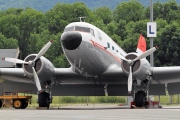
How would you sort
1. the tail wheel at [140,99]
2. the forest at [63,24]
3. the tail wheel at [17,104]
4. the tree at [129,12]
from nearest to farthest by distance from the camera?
1. the tail wheel at [140,99]
2. the tail wheel at [17,104]
3. the forest at [63,24]
4. the tree at [129,12]

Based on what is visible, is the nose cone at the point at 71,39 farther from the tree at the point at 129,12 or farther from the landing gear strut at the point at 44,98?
the tree at the point at 129,12

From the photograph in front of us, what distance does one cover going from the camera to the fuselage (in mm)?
35656

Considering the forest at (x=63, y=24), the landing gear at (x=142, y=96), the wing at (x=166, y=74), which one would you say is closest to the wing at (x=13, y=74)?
the landing gear at (x=142, y=96)

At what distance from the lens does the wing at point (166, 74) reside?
37438 mm

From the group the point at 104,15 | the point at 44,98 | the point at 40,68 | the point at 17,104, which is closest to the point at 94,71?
the point at 40,68

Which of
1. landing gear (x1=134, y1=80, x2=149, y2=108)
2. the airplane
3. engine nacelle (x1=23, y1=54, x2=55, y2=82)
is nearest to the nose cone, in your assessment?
the airplane

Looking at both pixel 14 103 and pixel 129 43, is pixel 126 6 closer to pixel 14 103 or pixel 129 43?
pixel 129 43

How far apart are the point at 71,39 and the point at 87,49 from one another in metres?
1.63

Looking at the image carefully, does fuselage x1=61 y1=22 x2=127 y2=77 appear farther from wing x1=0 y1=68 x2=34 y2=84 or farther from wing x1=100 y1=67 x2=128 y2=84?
wing x1=0 y1=68 x2=34 y2=84

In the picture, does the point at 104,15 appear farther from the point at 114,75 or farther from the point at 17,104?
the point at 114,75

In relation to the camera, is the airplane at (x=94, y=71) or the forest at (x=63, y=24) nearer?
the airplane at (x=94, y=71)

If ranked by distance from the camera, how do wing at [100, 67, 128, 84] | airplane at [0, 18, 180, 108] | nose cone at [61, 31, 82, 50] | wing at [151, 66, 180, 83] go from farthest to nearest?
wing at [100, 67, 128, 84] → wing at [151, 66, 180, 83] → airplane at [0, 18, 180, 108] → nose cone at [61, 31, 82, 50]

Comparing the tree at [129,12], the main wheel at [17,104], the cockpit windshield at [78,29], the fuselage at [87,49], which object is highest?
the tree at [129,12]

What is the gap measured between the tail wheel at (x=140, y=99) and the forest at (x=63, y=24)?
56.6 metres
